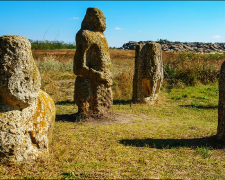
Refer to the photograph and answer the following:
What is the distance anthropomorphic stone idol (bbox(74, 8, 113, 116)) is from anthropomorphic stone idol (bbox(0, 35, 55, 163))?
3.13 m

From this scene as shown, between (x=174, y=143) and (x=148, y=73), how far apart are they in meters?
A: 4.90

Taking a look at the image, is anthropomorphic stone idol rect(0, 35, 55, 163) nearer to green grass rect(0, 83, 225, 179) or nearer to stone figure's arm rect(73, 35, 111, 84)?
green grass rect(0, 83, 225, 179)

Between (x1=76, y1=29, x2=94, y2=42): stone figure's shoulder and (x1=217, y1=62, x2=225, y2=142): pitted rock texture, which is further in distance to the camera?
(x1=76, y1=29, x2=94, y2=42): stone figure's shoulder

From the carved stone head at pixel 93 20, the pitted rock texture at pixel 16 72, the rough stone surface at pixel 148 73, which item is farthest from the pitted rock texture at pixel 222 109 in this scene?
the rough stone surface at pixel 148 73

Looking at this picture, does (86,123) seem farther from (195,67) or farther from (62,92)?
(195,67)

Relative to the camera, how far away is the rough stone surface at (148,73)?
989 cm

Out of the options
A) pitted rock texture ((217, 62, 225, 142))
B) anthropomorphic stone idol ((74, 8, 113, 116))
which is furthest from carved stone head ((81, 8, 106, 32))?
pitted rock texture ((217, 62, 225, 142))

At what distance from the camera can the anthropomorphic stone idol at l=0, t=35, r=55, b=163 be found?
11.4ft

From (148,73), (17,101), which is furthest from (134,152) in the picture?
(148,73)

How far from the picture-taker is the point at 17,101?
357 centimetres

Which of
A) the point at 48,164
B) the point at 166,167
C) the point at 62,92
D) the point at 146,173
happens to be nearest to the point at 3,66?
the point at 48,164

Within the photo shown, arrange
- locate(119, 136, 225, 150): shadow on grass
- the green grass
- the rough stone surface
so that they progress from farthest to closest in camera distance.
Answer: the rough stone surface → locate(119, 136, 225, 150): shadow on grass → the green grass

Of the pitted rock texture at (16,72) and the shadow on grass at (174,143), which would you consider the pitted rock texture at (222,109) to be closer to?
the shadow on grass at (174,143)

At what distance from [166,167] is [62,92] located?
8.68m
